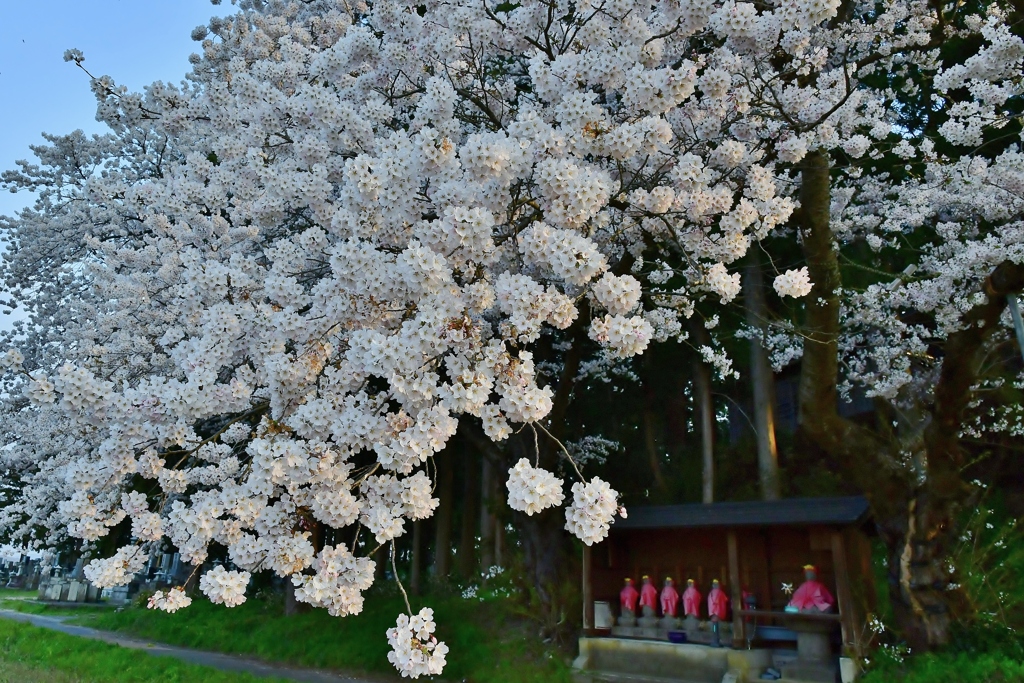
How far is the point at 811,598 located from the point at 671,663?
77.5 inches

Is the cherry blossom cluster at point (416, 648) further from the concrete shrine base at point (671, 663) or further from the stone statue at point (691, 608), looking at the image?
the stone statue at point (691, 608)

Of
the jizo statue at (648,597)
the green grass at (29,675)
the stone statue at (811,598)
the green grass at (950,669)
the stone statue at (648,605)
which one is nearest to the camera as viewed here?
the green grass at (950,669)

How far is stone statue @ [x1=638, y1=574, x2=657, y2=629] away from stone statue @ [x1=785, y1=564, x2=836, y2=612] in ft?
6.68

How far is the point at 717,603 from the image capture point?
9141 mm

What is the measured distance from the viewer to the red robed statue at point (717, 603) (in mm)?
9133

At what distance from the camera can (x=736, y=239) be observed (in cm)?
538

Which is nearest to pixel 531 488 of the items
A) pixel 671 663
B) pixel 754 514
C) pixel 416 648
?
pixel 416 648

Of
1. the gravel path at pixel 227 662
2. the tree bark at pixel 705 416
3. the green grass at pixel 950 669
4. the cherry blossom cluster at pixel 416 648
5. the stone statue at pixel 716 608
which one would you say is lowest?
the gravel path at pixel 227 662

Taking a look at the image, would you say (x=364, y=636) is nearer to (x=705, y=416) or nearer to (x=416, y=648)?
(x=705, y=416)

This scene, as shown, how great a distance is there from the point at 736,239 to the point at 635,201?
36.7 inches

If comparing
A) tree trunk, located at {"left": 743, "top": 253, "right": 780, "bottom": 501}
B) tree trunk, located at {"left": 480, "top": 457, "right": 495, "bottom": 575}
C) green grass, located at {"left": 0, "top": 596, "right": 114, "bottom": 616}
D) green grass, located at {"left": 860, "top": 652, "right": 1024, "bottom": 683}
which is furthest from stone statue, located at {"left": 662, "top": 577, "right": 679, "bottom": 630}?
green grass, located at {"left": 0, "top": 596, "right": 114, "bottom": 616}

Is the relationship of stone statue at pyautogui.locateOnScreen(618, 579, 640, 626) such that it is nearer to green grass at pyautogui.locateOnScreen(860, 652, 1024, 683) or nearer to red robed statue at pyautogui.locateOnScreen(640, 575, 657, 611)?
red robed statue at pyautogui.locateOnScreen(640, 575, 657, 611)

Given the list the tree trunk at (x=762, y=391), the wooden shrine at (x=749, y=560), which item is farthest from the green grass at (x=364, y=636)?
the tree trunk at (x=762, y=391)

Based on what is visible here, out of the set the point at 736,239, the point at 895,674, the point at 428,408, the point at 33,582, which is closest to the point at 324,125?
the point at 428,408
